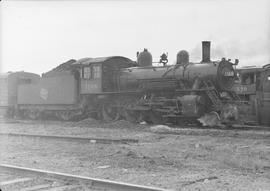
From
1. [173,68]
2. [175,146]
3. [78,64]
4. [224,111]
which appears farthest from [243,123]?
[78,64]

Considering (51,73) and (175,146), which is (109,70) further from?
(175,146)

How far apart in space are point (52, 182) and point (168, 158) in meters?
2.89

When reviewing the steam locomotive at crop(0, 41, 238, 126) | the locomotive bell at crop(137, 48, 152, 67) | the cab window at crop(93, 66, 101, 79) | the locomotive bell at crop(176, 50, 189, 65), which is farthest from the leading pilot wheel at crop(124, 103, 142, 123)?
the locomotive bell at crop(176, 50, 189, 65)

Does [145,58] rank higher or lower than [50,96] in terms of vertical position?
higher

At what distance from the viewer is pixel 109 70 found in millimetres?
20469

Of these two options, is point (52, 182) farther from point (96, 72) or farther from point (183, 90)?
point (96, 72)

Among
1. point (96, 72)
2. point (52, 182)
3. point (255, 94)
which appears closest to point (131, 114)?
point (96, 72)

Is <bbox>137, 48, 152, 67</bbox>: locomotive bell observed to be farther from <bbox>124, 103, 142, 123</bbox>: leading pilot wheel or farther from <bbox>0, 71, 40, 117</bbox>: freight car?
<bbox>0, 71, 40, 117</bbox>: freight car

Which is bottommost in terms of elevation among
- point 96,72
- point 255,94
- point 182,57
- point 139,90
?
point 255,94

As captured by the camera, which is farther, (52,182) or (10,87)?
(10,87)

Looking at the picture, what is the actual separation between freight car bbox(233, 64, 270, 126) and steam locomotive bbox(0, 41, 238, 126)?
0.57 meters

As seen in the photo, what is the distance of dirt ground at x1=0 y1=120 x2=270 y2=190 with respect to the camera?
6637 mm

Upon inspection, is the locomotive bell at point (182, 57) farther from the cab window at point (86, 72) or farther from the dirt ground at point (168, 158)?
the dirt ground at point (168, 158)

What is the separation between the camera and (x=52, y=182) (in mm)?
6738
